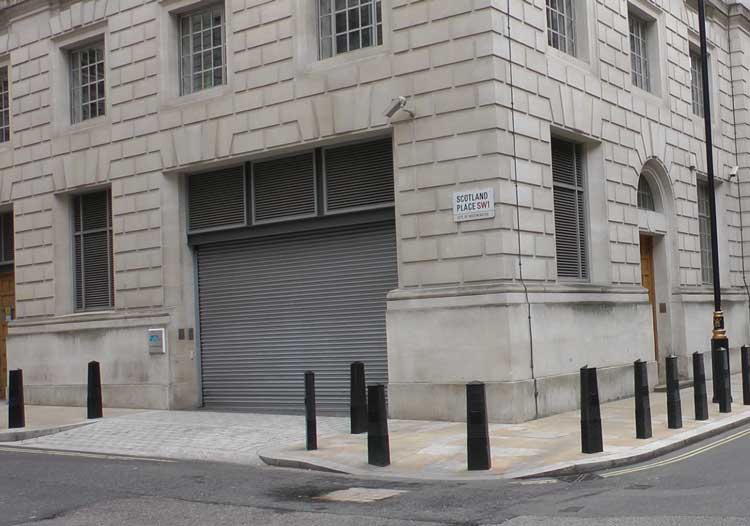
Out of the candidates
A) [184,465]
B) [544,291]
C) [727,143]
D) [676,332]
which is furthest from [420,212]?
[727,143]

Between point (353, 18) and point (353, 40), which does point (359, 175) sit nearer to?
point (353, 40)

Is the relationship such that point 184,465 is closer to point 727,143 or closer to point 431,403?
point 431,403

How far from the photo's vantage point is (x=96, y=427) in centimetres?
1539

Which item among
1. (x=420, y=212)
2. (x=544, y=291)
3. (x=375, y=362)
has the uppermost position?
(x=420, y=212)

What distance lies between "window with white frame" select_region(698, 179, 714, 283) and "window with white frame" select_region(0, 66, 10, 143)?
1695 centimetres

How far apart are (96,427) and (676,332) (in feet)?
40.7

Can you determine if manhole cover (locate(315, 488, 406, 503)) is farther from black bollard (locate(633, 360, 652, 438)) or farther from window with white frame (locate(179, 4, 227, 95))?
window with white frame (locate(179, 4, 227, 95))

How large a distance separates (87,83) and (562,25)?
33.7 ft

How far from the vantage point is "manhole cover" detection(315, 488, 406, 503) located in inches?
345

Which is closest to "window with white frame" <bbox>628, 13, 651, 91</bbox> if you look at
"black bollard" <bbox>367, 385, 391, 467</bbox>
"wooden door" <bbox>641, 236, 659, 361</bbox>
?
"wooden door" <bbox>641, 236, 659, 361</bbox>

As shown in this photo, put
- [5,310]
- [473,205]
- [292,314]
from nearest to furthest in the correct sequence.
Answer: [473,205] < [292,314] < [5,310]

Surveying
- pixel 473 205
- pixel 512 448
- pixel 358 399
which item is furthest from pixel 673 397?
pixel 358 399

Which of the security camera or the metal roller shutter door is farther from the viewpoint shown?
the metal roller shutter door

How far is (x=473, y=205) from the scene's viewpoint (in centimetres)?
1422
